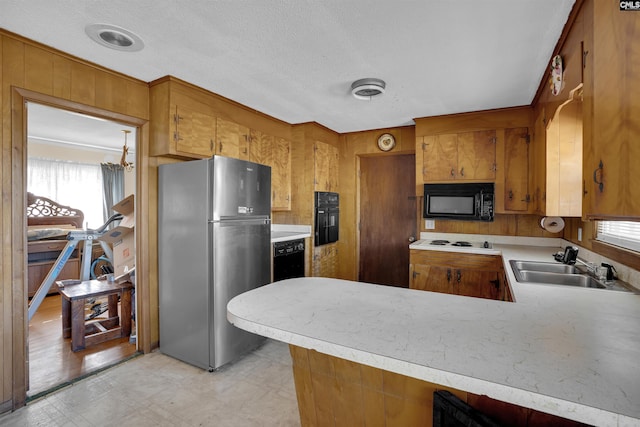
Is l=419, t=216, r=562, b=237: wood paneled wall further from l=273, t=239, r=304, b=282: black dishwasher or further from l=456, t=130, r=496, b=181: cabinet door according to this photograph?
l=273, t=239, r=304, b=282: black dishwasher

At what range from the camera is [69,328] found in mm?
3145

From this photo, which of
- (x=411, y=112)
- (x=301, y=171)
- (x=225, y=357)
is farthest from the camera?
(x=301, y=171)

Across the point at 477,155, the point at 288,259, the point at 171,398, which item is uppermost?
the point at 477,155

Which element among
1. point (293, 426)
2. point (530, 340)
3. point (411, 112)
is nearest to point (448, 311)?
point (530, 340)

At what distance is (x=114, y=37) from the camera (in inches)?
76.9

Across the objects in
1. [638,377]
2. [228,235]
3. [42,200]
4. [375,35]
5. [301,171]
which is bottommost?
[638,377]

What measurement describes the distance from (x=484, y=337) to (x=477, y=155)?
302 cm

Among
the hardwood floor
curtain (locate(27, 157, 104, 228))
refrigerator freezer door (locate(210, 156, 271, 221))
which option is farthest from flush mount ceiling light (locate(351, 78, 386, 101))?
curtain (locate(27, 157, 104, 228))

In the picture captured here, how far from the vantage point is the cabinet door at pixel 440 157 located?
3.54 meters

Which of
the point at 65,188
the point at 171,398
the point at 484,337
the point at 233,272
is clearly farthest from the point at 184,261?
the point at 65,188

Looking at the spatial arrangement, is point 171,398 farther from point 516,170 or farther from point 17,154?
point 516,170

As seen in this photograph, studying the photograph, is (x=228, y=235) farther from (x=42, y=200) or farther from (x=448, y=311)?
(x=42, y=200)

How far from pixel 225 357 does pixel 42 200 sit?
4.41 m

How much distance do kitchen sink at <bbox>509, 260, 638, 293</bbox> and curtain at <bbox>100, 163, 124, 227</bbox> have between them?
20.4ft
